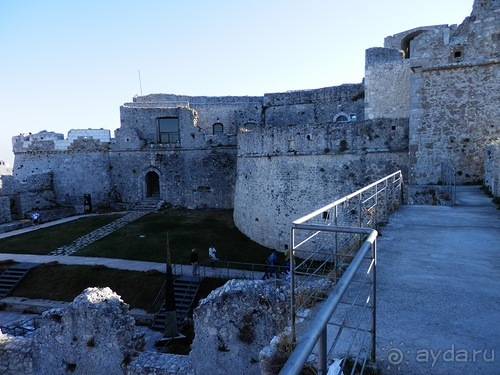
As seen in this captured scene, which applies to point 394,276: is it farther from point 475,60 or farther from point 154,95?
point 154,95

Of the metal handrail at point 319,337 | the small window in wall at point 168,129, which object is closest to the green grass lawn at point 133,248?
the small window in wall at point 168,129

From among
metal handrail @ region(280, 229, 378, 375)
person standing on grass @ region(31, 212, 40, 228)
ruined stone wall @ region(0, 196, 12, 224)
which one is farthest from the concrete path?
ruined stone wall @ region(0, 196, 12, 224)

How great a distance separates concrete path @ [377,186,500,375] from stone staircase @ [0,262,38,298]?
13218 millimetres

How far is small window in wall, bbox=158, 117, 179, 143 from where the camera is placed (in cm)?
2512

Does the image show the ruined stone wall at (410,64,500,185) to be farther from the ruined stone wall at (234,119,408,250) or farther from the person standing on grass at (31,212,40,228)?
the person standing on grass at (31,212,40,228)

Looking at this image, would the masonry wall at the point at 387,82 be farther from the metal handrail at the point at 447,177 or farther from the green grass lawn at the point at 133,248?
the green grass lawn at the point at 133,248

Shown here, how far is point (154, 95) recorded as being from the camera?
101 feet

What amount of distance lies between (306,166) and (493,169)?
265 inches

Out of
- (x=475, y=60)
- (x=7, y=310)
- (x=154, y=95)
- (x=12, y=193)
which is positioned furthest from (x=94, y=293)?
(x=154, y=95)

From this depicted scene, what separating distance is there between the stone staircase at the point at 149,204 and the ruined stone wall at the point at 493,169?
1854 centimetres

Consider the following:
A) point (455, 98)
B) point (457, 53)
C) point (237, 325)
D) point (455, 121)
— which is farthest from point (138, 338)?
point (457, 53)

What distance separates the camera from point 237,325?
6305mm

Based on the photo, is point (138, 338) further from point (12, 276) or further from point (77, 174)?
point (77, 174)

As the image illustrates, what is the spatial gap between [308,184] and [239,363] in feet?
29.7
